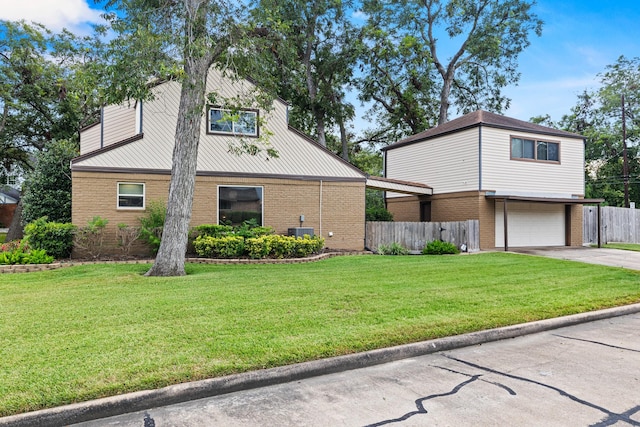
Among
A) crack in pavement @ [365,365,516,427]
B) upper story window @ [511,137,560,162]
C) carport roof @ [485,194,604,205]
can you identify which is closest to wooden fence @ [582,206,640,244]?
carport roof @ [485,194,604,205]

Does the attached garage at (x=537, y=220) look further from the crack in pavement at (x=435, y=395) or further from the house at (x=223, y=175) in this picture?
the crack in pavement at (x=435, y=395)

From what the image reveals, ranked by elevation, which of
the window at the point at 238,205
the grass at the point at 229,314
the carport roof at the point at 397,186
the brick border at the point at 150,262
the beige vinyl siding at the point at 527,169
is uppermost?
the beige vinyl siding at the point at 527,169

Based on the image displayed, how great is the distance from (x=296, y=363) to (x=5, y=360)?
2.77m

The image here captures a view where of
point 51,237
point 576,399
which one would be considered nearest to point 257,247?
point 51,237

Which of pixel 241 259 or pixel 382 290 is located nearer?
pixel 382 290

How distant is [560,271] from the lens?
36.6 ft

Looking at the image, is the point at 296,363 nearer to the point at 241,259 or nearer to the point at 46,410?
the point at 46,410

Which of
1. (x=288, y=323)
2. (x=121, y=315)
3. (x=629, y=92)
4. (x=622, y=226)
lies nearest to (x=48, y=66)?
(x=121, y=315)

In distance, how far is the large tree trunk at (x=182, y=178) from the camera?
10.5 m

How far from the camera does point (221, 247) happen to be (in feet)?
44.2

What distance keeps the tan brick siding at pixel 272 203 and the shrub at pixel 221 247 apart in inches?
63.5

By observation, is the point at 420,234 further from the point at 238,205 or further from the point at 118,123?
the point at 118,123

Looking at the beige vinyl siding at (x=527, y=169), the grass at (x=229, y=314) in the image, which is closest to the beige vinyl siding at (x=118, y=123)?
the grass at (x=229, y=314)

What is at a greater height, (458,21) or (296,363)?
(458,21)
